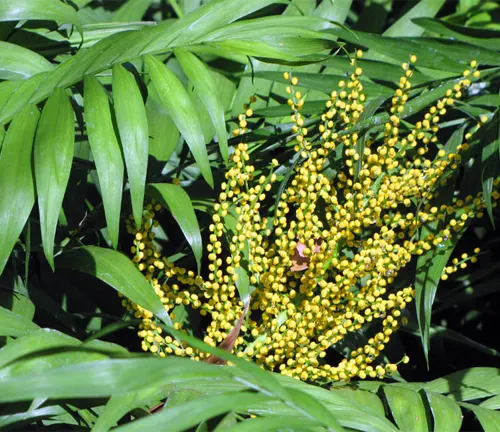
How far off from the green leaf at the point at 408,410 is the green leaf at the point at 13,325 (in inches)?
14.7

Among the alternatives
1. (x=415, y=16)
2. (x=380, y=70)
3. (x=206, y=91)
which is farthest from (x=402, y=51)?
(x=206, y=91)

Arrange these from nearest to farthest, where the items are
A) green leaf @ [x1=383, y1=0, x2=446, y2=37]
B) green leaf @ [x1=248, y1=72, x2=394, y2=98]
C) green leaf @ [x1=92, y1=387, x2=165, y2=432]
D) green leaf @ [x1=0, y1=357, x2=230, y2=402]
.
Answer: green leaf @ [x1=0, y1=357, x2=230, y2=402]
green leaf @ [x1=92, y1=387, x2=165, y2=432]
green leaf @ [x1=248, y1=72, x2=394, y2=98]
green leaf @ [x1=383, y1=0, x2=446, y2=37]

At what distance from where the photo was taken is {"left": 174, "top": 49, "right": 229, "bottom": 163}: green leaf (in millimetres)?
712

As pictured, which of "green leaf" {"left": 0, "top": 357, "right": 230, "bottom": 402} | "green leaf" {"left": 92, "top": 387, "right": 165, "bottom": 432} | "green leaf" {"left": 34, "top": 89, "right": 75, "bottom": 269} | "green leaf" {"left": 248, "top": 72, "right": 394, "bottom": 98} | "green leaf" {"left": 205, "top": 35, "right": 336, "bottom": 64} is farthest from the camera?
"green leaf" {"left": 248, "top": 72, "right": 394, "bottom": 98}

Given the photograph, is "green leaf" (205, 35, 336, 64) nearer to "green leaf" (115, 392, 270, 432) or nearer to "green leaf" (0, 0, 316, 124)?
"green leaf" (0, 0, 316, 124)

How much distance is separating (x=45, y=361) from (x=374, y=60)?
65cm

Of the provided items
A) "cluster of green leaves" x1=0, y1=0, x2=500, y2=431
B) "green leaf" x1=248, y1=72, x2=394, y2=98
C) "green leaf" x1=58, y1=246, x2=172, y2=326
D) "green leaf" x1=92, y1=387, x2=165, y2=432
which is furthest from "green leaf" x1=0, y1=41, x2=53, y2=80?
"green leaf" x1=92, y1=387, x2=165, y2=432

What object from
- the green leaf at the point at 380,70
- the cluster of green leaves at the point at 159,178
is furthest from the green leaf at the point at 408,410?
the green leaf at the point at 380,70

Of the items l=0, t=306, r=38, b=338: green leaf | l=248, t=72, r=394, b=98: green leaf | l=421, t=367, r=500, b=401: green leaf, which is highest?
l=248, t=72, r=394, b=98: green leaf

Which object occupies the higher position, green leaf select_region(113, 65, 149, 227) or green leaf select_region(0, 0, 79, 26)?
green leaf select_region(0, 0, 79, 26)

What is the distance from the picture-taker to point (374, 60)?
40.8 inches

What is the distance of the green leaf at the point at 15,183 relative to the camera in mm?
661

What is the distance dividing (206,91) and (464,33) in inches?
19.8

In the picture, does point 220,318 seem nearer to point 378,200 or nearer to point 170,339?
point 170,339
